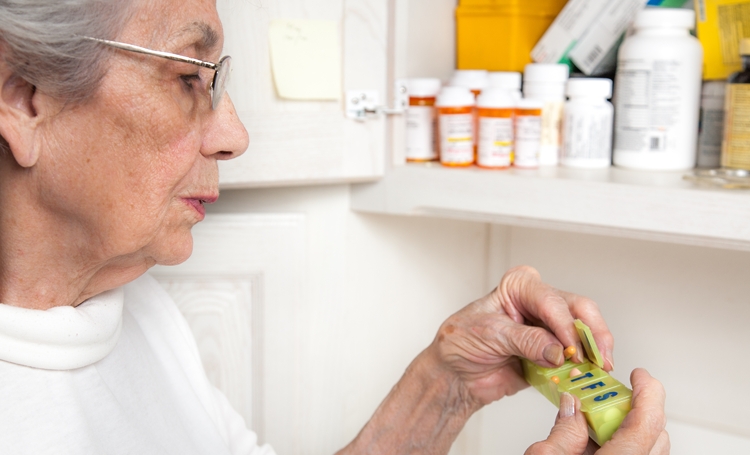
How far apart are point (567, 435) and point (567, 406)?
3 centimetres

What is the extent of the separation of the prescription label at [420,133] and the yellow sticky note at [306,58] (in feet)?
0.40

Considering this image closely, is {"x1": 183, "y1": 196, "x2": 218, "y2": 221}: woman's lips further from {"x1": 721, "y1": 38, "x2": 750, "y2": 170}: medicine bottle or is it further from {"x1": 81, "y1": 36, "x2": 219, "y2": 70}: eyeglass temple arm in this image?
{"x1": 721, "y1": 38, "x2": 750, "y2": 170}: medicine bottle

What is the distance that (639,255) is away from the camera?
38.5 inches

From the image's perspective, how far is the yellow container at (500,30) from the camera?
0.99m

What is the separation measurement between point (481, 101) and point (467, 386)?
0.36 m

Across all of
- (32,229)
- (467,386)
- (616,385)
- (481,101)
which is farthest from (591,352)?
(32,229)

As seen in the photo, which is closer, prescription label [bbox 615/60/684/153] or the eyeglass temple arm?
the eyeglass temple arm

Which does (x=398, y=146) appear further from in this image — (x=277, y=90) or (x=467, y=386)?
(x=467, y=386)

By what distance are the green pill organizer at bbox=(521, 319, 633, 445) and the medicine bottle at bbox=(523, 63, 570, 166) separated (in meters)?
0.34

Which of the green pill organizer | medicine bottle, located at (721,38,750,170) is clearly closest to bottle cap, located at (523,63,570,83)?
medicine bottle, located at (721,38,750,170)

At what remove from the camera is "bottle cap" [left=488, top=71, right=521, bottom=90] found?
3.04 feet

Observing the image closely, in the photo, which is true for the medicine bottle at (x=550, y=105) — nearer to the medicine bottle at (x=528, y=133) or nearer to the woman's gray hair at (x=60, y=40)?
the medicine bottle at (x=528, y=133)

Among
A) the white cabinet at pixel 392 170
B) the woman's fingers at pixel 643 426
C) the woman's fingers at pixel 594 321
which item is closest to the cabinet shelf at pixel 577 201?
the white cabinet at pixel 392 170

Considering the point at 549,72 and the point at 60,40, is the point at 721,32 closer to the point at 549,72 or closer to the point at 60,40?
the point at 549,72
